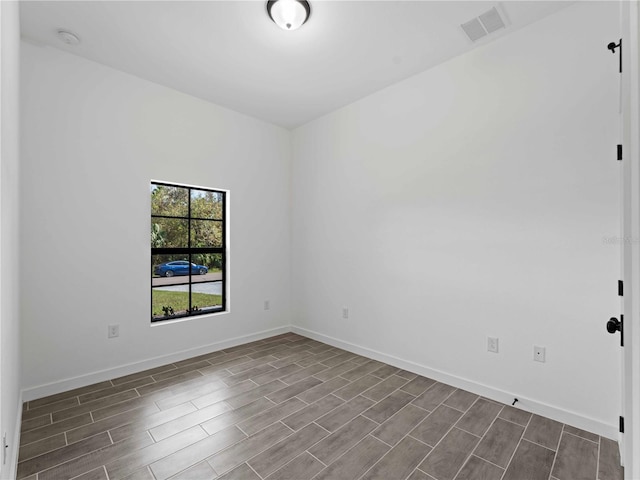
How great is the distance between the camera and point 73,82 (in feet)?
9.00

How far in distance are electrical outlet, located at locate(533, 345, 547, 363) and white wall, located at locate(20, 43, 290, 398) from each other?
301 centimetres

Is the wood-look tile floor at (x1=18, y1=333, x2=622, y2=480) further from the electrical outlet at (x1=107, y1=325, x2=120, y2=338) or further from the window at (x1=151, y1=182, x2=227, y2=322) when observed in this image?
the window at (x1=151, y1=182, x2=227, y2=322)

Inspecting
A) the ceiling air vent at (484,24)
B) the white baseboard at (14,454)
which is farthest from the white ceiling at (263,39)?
the white baseboard at (14,454)

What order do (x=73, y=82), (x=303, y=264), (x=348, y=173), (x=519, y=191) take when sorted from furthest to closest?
1. (x=303, y=264)
2. (x=348, y=173)
3. (x=73, y=82)
4. (x=519, y=191)

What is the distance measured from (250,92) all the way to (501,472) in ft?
12.3

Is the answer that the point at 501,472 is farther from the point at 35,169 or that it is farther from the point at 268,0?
the point at 35,169

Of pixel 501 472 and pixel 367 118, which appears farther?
pixel 367 118

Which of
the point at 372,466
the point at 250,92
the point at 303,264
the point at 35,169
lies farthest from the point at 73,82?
the point at 372,466

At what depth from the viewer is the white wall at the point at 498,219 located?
2100 mm

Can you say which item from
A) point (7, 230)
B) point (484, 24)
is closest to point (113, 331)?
point (7, 230)

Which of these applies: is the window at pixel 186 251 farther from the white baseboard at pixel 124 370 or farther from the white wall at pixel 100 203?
the white baseboard at pixel 124 370

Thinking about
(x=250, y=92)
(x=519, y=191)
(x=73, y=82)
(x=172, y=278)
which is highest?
(x=250, y=92)

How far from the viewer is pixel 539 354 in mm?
2320

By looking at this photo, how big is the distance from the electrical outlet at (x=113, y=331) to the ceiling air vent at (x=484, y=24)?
12.7ft
